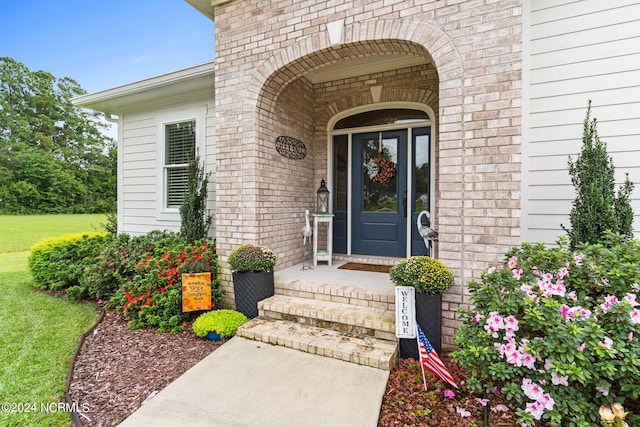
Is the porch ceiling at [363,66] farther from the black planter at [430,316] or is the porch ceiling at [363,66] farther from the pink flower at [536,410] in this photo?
the pink flower at [536,410]

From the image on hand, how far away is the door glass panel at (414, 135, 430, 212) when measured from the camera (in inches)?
184

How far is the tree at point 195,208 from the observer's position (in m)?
5.09

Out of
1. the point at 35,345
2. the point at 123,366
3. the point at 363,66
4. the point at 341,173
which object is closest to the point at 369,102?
the point at 363,66

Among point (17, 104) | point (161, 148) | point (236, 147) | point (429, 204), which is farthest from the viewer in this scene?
point (17, 104)

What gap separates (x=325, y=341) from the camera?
115 inches

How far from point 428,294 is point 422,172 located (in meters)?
2.41

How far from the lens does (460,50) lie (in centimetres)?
292

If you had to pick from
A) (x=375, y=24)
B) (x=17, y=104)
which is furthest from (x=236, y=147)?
(x=17, y=104)

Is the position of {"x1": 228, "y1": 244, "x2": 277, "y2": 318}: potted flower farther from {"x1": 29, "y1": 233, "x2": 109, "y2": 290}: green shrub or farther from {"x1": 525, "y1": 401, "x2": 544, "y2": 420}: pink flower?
{"x1": 29, "y1": 233, "x2": 109, "y2": 290}: green shrub

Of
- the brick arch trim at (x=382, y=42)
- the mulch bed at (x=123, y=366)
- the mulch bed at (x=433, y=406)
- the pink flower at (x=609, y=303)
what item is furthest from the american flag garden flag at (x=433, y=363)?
the brick arch trim at (x=382, y=42)

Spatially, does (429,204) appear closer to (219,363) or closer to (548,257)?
(548,257)

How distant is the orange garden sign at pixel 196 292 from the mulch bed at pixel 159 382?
0.28 m

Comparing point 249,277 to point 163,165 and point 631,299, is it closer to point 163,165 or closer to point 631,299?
point 631,299

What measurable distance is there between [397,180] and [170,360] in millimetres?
3656
